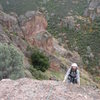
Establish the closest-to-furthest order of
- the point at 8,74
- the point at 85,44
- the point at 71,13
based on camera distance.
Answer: the point at 8,74 < the point at 85,44 < the point at 71,13

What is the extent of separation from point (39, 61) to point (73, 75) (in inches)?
707

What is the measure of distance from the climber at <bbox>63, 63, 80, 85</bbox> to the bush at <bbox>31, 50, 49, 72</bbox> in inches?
652

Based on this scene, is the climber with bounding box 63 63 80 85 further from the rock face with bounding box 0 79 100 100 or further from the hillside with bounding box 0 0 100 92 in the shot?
the hillside with bounding box 0 0 100 92

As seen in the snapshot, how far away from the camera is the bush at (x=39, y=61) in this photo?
2702cm

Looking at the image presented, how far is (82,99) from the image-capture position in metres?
8.88

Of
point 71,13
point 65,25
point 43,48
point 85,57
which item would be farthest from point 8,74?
point 71,13

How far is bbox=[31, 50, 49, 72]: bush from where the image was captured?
27.0 m

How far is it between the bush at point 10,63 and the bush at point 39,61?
25.9 ft

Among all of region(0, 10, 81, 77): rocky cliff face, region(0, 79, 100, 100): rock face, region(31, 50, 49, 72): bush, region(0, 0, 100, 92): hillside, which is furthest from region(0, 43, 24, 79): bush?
region(0, 79, 100, 100): rock face

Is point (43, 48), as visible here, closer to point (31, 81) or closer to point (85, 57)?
point (85, 57)

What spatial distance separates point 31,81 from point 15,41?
17451mm

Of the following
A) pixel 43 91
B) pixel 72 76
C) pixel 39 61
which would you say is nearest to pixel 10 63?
pixel 39 61

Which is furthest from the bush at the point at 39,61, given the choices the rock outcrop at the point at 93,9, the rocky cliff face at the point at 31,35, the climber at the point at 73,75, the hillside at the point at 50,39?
the rock outcrop at the point at 93,9

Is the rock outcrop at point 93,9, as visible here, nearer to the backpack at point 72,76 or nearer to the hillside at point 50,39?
the hillside at point 50,39
